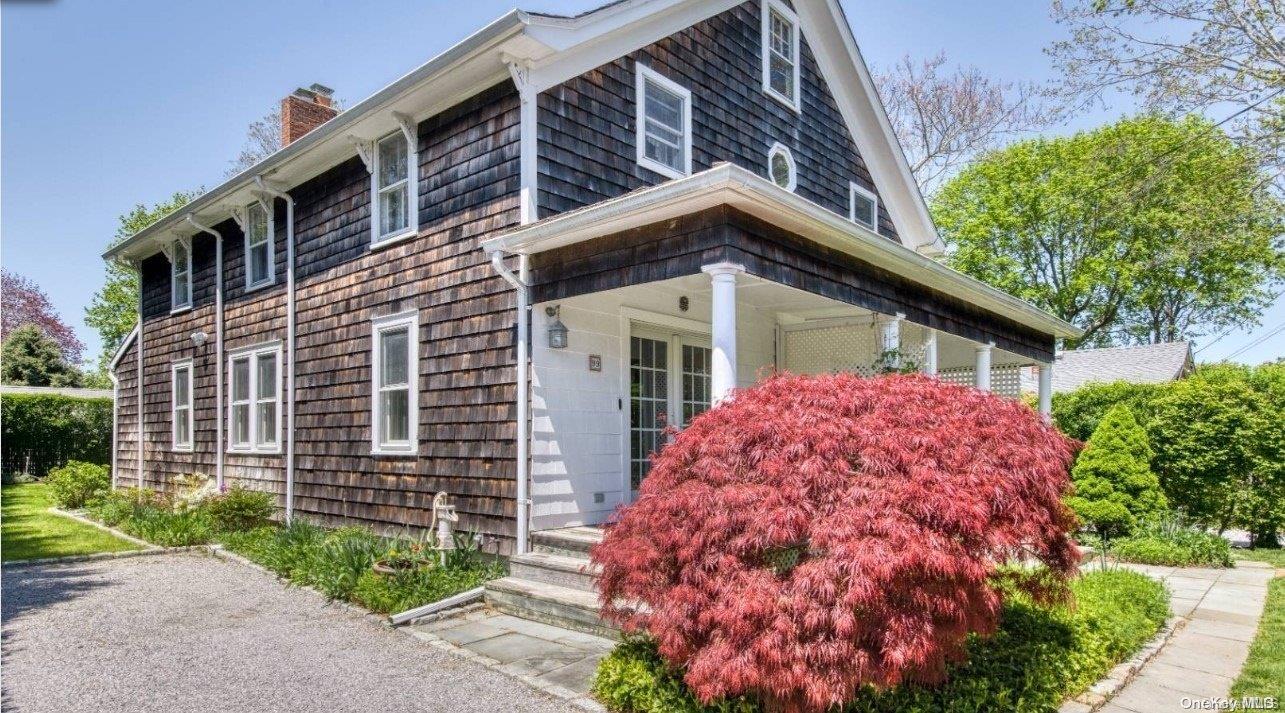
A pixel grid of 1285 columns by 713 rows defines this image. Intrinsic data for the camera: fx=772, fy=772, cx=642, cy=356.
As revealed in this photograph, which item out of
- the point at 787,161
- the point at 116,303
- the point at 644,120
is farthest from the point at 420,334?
the point at 116,303

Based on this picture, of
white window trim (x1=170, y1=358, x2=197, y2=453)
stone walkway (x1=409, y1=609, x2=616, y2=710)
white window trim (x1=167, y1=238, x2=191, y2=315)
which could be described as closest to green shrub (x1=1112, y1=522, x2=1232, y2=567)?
stone walkway (x1=409, y1=609, x2=616, y2=710)

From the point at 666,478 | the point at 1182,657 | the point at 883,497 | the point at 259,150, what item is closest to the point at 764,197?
the point at 666,478

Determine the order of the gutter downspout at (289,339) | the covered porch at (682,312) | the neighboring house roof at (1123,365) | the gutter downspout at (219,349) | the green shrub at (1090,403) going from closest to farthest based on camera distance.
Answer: the covered porch at (682,312) → the gutter downspout at (289,339) → the gutter downspout at (219,349) → the green shrub at (1090,403) → the neighboring house roof at (1123,365)

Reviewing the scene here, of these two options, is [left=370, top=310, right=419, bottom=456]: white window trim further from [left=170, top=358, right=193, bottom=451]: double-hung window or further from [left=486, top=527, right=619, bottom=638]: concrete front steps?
[left=170, top=358, right=193, bottom=451]: double-hung window

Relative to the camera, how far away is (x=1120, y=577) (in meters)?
6.46

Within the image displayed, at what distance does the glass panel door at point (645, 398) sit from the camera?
810 centimetres

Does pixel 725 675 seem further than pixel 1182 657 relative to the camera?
No

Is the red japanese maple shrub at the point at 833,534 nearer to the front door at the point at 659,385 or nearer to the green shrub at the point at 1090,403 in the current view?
the front door at the point at 659,385

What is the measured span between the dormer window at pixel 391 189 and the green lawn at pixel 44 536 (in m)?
4.91

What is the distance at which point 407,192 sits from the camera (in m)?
8.46

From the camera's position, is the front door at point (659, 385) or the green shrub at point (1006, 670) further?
the front door at point (659, 385)

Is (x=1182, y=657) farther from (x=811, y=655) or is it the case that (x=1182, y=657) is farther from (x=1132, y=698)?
(x=811, y=655)

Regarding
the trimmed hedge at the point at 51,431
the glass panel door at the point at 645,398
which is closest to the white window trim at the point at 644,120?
the glass panel door at the point at 645,398

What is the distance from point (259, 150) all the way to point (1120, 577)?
2867 cm
